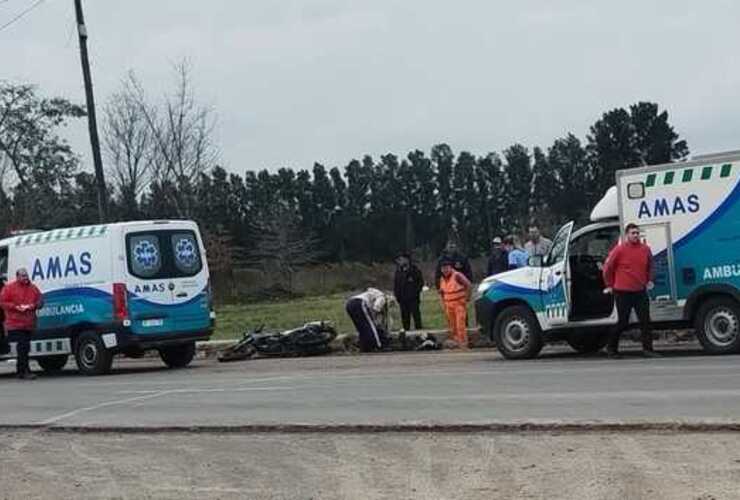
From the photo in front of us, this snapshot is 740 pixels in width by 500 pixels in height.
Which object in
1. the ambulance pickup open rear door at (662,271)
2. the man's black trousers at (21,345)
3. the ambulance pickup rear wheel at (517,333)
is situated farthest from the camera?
the man's black trousers at (21,345)

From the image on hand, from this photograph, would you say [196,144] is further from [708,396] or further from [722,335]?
[708,396]

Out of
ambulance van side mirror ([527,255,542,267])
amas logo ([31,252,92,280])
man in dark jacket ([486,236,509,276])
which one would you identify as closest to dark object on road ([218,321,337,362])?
man in dark jacket ([486,236,509,276])

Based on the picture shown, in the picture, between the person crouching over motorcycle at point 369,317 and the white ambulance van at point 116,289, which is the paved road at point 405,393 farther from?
the person crouching over motorcycle at point 369,317

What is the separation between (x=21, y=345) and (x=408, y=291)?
23.6 feet

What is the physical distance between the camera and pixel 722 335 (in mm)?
15359

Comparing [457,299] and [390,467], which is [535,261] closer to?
[457,299]

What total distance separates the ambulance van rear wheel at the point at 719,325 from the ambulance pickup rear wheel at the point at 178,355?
336 inches

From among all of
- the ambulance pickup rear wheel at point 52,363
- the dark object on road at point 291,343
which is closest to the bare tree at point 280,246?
the dark object on road at point 291,343

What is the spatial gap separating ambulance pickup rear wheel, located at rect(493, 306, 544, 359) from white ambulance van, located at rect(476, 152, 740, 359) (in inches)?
0.6

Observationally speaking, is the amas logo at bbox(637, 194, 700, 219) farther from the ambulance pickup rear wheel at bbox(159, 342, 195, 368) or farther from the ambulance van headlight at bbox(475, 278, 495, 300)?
the ambulance pickup rear wheel at bbox(159, 342, 195, 368)

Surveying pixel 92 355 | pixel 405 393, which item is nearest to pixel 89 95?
pixel 92 355

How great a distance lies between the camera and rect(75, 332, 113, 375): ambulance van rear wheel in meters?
18.3

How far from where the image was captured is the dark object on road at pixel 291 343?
2067 centimetres

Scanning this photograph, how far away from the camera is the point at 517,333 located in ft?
55.5
